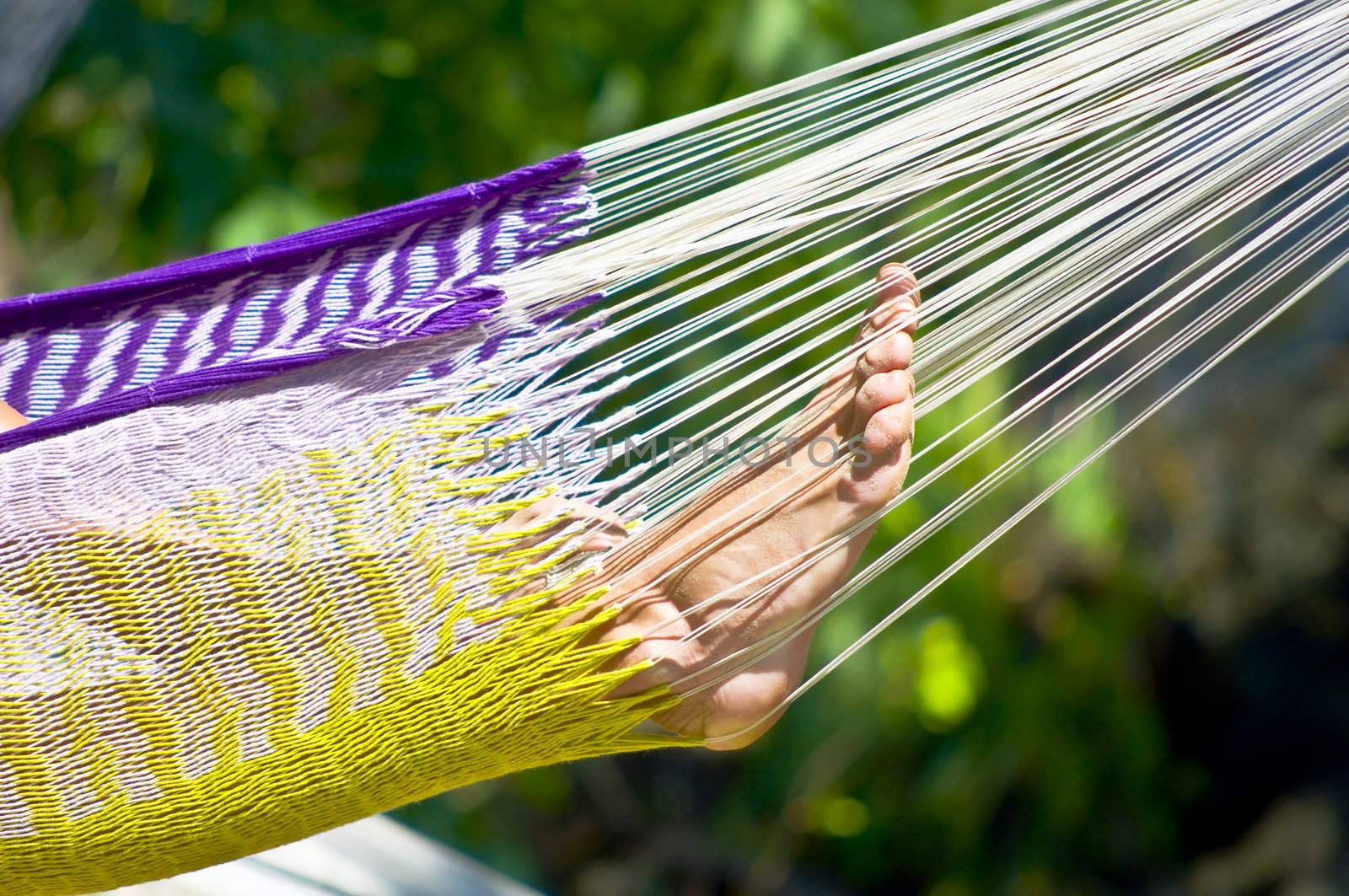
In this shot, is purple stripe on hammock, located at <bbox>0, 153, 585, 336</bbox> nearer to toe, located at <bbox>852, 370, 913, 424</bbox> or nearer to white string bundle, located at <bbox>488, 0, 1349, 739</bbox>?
white string bundle, located at <bbox>488, 0, 1349, 739</bbox>

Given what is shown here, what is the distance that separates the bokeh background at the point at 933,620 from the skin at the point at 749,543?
0.96m

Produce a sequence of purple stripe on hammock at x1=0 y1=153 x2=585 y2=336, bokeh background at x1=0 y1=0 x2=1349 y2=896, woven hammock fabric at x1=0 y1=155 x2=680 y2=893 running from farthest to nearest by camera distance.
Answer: bokeh background at x1=0 y1=0 x2=1349 y2=896 → purple stripe on hammock at x1=0 y1=153 x2=585 y2=336 → woven hammock fabric at x1=0 y1=155 x2=680 y2=893

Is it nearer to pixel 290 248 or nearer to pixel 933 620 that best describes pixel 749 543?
pixel 290 248

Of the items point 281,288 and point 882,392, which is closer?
point 882,392

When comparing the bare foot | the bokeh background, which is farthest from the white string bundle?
the bokeh background

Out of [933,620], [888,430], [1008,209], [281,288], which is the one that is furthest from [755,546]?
[933,620]

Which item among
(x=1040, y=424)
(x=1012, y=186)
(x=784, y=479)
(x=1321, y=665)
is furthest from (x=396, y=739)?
(x=1321, y=665)

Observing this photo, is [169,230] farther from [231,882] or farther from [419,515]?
[419,515]

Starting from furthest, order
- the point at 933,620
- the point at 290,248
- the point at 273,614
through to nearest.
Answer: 1. the point at 933,620
2. the point at 290,248
3. the point at 273,614

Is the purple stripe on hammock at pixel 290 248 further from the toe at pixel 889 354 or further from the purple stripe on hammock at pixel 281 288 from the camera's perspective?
the toe at pixel 889 354

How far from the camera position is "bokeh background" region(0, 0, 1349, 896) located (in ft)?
5.67

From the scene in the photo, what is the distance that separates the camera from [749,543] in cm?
80

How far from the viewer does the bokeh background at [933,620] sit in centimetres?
173

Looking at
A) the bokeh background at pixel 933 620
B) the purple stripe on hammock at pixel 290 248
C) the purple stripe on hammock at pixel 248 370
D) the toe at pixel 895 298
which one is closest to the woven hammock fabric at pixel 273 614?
the purple stripe on hammock at pixel 248 370
